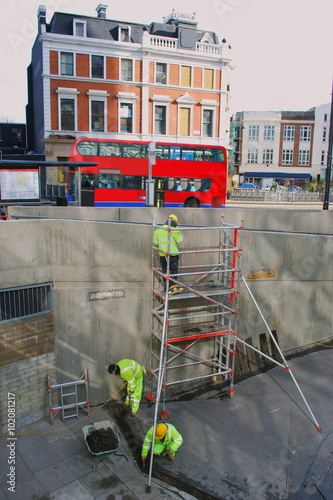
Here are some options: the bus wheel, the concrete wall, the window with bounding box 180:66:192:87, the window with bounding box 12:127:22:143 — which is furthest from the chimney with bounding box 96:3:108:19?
the concrete wall

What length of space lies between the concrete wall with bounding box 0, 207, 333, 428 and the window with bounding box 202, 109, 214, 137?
1013 inches

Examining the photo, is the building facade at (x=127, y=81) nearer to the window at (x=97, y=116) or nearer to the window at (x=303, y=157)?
the window at (x=97, y=116)

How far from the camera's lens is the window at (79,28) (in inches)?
1169

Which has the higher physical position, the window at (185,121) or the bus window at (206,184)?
the window at (185,121)

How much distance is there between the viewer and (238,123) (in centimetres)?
6116

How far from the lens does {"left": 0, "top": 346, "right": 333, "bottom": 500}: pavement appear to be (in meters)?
5.97

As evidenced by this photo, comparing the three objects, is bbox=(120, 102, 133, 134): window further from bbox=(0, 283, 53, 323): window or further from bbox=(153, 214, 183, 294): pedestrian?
bbox=(0, 283, 53, 323): window

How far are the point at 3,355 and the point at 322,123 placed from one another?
60.6m

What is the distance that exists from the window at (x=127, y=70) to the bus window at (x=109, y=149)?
13.6m

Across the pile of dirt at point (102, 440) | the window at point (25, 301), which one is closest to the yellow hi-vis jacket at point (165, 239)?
the window at point (25, 301)

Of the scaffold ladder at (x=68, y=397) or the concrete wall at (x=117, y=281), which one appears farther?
the scaffold ladder at (x=68, y=397)

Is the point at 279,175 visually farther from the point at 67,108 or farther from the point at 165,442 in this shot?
the point at 165,442

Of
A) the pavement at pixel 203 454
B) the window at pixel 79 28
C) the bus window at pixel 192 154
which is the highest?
the window at pixel 79 28

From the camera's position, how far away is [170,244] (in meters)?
7.68
